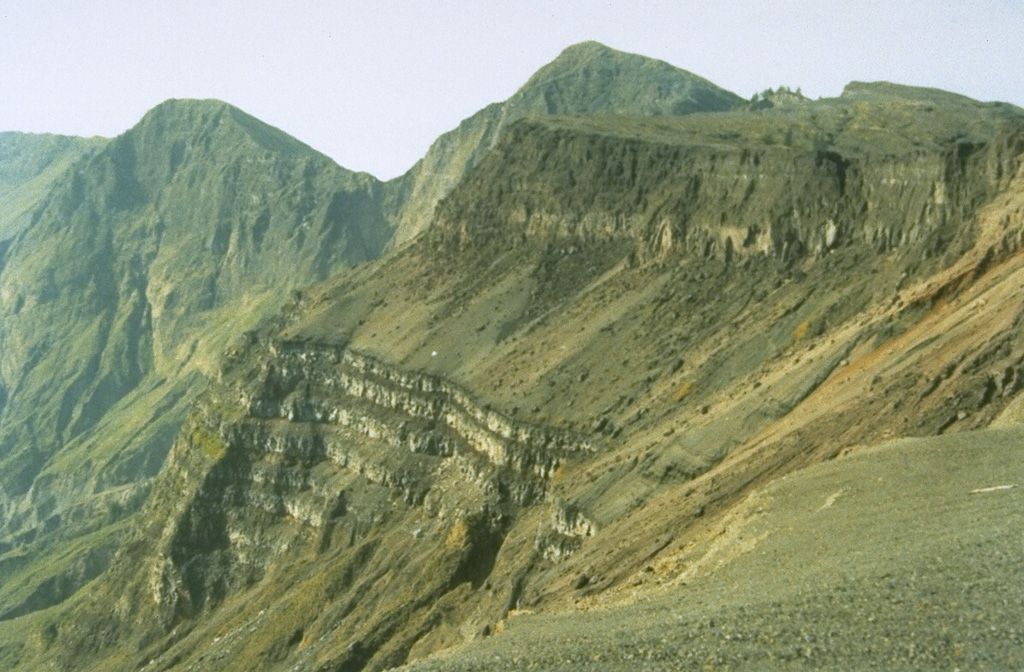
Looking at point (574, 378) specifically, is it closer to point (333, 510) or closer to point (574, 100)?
point (333, 510)

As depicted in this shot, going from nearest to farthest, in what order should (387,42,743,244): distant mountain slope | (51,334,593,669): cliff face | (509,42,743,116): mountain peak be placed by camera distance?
(51,334,593,669): cliff face
(509,42,743,116): mountain peak
(387,42,743,244): distant mountain slope

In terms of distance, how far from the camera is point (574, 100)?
180375mm

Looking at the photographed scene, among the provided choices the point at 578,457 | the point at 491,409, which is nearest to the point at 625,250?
the point at 491,409

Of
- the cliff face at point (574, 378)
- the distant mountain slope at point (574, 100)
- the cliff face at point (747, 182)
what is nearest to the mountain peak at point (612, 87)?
the distant mountain slope at point (574, 100)

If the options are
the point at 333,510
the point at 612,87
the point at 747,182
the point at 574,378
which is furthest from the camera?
the point at 612,87

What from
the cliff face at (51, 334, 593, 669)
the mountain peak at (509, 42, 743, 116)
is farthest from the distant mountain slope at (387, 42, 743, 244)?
the cliff face at (51, 334, 593, 669)

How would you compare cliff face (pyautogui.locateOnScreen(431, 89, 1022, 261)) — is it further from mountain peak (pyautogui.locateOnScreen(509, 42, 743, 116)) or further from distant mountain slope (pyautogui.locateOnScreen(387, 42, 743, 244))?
distant mountain slope (pyautogui.locateOnScreen(387, 42, 743, 244))

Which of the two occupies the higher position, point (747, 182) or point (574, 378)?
point (747, 182)

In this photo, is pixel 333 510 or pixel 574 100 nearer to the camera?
pixel 333 510

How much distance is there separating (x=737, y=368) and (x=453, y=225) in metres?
43.1

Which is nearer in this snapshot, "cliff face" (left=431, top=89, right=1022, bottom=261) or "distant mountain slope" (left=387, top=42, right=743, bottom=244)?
"cliff face" (left=431, top=89, right=1022, bottom=261)

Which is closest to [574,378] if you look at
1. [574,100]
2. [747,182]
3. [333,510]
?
[747,182]

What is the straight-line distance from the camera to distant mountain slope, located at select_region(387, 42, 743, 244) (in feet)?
566

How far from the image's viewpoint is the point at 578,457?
76.6 metres
